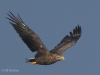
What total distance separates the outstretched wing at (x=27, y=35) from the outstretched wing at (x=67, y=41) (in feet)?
5.01

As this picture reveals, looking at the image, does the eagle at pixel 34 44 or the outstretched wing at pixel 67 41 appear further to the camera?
the outstretched wing at pixel 67 41

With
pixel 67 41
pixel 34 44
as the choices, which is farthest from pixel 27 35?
pixel 67 41

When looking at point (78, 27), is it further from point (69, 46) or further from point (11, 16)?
point (11, 16)

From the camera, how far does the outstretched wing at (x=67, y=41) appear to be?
2389 cm

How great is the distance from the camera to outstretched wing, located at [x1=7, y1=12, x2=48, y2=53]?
21938 millimetres

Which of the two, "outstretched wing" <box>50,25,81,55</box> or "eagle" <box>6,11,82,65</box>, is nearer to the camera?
"eagle" <box>6,11,82,65</box>

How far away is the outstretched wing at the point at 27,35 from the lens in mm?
21938

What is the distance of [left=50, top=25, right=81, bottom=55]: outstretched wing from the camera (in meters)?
23.9

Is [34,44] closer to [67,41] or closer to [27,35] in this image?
[27,35]

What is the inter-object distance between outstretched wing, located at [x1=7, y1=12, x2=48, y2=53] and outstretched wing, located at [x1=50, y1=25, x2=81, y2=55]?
1528 mm

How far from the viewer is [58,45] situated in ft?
80.8

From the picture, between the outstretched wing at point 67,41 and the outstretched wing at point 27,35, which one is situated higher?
the outstretched wing at point 27,35

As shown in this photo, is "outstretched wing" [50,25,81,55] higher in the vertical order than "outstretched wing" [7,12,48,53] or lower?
lower

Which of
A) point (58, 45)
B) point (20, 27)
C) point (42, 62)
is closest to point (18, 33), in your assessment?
point (20, 27)
